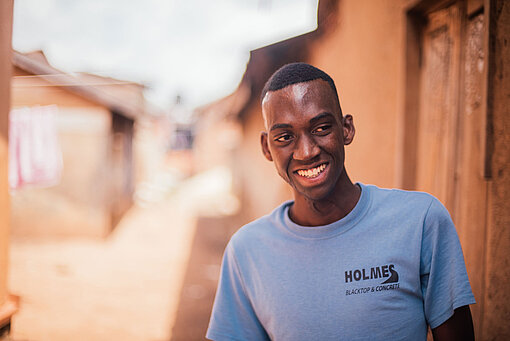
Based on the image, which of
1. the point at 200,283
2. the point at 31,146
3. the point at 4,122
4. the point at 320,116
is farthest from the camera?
the point at 31,146

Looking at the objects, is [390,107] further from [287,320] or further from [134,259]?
[134,259]

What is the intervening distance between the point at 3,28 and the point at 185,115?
39.7m

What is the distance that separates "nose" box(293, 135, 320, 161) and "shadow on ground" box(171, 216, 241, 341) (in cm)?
399

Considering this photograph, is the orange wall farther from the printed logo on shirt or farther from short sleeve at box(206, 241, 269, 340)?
short sleeve at box(206, 241, 269, 340)

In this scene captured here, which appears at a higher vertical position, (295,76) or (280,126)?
(295,76)

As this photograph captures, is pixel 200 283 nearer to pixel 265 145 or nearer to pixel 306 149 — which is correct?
pixel 265 145

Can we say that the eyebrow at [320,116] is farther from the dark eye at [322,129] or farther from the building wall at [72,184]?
the building wall at [72,184]

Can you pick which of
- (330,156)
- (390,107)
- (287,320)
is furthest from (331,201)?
(390,107)

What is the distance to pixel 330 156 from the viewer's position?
1.33m

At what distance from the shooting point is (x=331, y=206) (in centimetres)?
139

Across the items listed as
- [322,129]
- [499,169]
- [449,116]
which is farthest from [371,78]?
[322,129]

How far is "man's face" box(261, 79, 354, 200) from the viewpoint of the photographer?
133cm

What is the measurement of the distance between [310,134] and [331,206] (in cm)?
28

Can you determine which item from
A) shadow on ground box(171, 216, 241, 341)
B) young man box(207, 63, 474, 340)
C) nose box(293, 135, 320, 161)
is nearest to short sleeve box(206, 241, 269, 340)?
young man box(207, 63, 474, 340)
